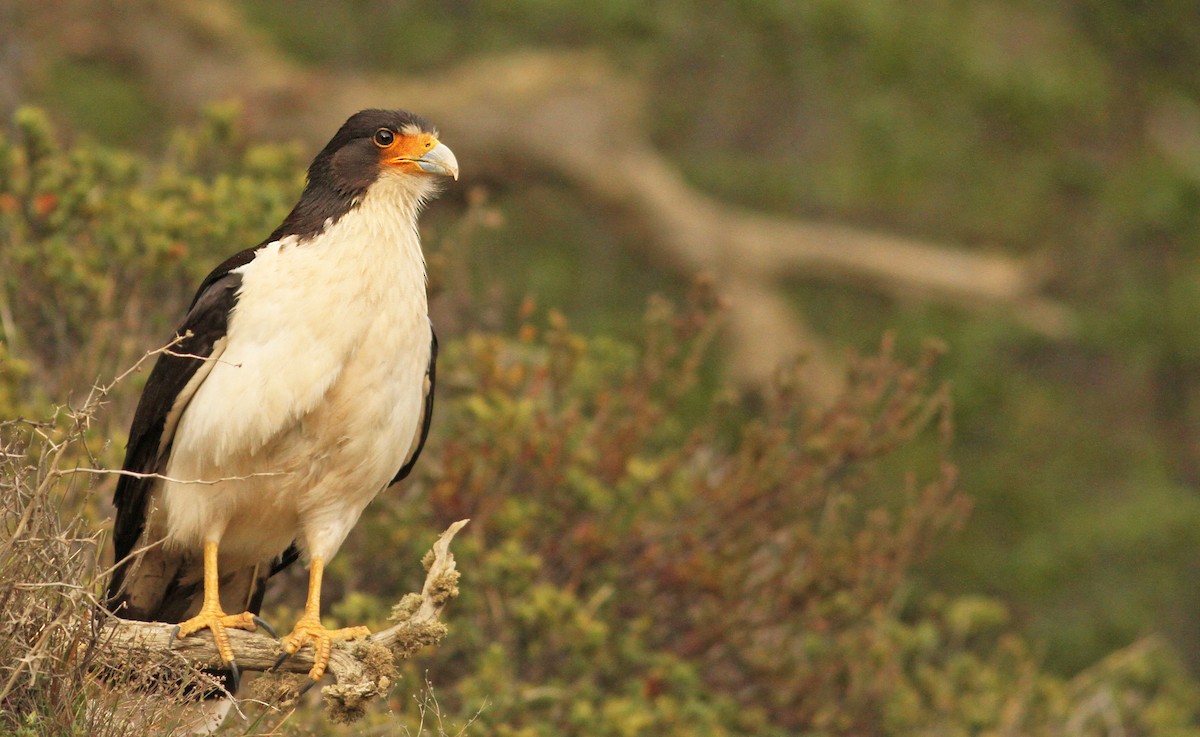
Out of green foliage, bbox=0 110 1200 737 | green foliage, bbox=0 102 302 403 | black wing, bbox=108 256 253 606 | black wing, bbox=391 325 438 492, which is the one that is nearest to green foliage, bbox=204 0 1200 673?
green foliage, bbox=0 110 1200 737

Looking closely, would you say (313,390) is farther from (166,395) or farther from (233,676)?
(233,676)

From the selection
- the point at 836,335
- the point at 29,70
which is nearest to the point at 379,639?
the point at 29,70

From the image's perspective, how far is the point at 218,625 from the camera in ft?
16.5

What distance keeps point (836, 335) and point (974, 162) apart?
6.99 feet

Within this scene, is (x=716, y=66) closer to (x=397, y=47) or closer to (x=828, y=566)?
(x=397, y=47)

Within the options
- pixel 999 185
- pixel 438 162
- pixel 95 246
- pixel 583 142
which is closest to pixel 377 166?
pixel 438 162

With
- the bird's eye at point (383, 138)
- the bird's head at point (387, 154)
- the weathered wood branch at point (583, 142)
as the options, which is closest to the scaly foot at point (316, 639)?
the bird's head at point (387, 154)

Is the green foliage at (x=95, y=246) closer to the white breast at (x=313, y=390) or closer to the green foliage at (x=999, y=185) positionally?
the white breast at (x=313, y=390)

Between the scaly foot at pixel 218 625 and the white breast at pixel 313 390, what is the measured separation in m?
0.33

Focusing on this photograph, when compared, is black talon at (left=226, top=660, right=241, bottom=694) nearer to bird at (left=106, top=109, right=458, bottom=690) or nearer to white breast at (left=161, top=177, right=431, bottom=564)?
bird at (left=106, top=109, right=458, bottom=690)

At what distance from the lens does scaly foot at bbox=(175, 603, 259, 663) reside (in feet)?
16.4

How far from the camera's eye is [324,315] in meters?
5.04

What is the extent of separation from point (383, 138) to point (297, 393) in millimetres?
942

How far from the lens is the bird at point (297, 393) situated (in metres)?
5.04
